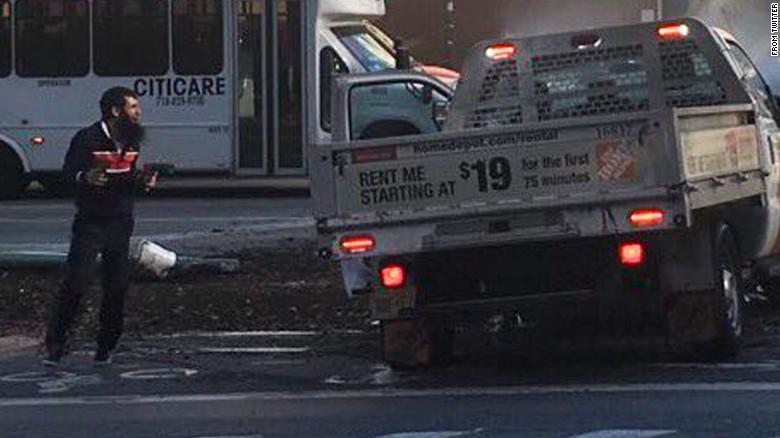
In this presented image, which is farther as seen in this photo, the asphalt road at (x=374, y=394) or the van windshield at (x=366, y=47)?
the van windshield at (x=366, y=47)

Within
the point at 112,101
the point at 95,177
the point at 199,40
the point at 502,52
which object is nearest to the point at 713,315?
the point at 502,52

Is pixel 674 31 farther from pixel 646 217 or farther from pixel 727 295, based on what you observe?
pixel 646 217

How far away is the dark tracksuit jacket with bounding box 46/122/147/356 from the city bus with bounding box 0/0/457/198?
11.0m

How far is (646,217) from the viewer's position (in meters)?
9.42

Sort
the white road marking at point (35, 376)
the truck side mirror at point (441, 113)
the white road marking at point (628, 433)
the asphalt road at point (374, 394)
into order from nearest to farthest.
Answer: the white road marking at point (628, 433), the asphalt road at point (374, 394), the white road marking at point (35, 376), the truck side mirror at point (441, 113)

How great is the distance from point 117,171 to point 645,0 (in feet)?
65.6

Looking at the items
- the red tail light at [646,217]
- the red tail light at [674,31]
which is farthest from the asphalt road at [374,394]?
the red tail light at [674,31]

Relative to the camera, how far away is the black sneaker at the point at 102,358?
36.3ft

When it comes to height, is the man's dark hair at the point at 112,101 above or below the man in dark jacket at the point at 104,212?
above

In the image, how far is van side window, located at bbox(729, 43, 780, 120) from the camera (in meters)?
11.7

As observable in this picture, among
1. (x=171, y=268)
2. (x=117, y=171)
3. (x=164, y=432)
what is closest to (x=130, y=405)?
(x=164, y=432)

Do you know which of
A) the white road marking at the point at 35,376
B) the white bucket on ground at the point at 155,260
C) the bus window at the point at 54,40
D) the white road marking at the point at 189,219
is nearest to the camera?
the white road marking at the point at 35,376

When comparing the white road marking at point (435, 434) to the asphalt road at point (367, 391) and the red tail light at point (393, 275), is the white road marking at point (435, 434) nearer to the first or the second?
the asphalt road at point (367, 391)

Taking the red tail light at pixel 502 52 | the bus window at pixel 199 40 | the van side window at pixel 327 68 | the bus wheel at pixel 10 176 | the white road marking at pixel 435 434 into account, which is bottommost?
the white road marking at pixel 435 434
